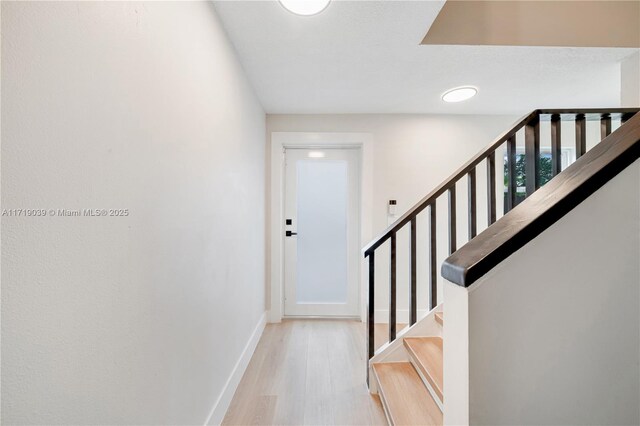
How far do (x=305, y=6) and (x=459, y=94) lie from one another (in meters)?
1.70

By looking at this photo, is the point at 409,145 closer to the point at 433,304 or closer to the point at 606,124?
the point at 606,124

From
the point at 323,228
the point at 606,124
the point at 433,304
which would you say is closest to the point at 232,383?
the point at 433,304

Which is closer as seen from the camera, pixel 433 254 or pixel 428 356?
pixel 428 356

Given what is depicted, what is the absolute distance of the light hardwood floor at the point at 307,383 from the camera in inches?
65.7

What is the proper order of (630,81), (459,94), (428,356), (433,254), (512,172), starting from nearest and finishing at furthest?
1. (428,356)
2. (512,172)
3. (433,254)
4. (630,81)
5. (459,94)

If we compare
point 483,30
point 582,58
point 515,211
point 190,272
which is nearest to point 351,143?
point 483,30

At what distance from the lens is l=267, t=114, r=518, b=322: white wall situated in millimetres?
3086

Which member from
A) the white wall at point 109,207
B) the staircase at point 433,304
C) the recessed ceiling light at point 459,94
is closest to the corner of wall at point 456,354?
the staircase at point 433,304

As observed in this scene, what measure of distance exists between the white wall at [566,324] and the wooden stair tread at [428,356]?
2.62 ft

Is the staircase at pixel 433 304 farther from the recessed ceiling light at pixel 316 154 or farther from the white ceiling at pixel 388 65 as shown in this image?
the recessed ceiling light at pixel 316 154

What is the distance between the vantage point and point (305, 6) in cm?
146

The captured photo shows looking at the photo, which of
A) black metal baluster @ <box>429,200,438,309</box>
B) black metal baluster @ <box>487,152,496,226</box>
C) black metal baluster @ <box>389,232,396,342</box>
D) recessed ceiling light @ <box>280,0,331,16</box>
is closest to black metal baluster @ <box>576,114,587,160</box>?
black metal baluster @ <box>487,152,496,226</box>

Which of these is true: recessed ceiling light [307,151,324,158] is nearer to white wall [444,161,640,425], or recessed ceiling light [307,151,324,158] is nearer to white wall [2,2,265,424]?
white wall [2,2,265,424]

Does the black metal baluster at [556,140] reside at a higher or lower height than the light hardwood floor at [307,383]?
higher
